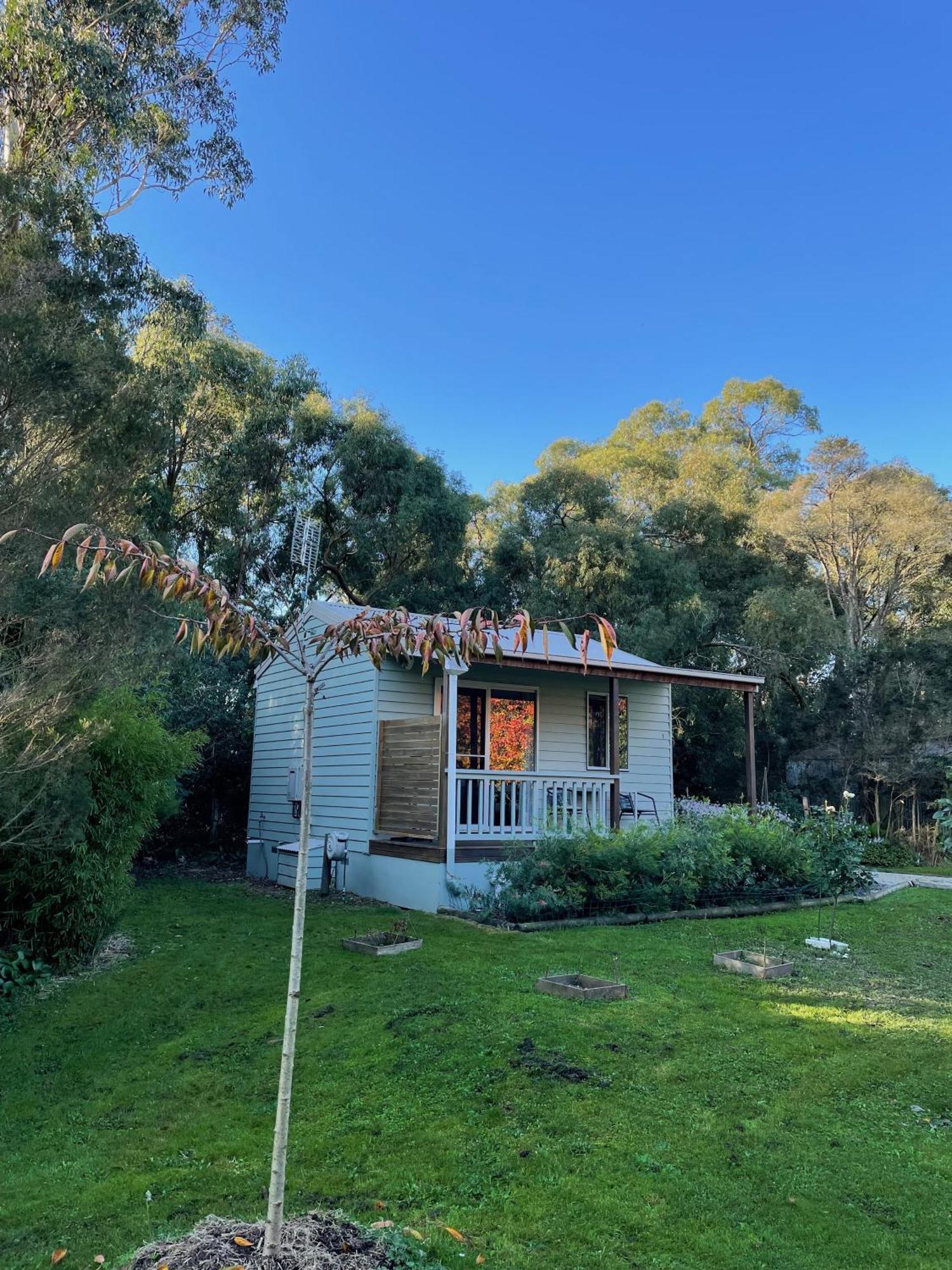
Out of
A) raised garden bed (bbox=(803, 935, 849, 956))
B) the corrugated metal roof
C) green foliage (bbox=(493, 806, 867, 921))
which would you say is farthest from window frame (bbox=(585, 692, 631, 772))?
raised garden bed (bbox=(803, 935, 849, 956))

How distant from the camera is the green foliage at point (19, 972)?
18.4 ft

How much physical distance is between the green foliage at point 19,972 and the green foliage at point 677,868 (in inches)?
163

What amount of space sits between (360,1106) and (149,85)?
45.6 ft

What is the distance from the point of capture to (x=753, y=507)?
24.4 metres

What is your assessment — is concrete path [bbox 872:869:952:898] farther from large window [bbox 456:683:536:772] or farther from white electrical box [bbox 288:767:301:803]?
white electrical box [bbox 288:767:301:803]

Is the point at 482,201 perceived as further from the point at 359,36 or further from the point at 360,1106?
the point at 360,1106

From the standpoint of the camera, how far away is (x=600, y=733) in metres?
13.5

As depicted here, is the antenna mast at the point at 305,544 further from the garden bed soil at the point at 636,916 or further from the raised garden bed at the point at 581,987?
the raised garden bed at the point at 581,987

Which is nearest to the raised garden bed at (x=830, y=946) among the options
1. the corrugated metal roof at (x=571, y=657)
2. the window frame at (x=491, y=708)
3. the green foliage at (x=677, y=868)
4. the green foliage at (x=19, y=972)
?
the green foliage at (x=677, y=868)

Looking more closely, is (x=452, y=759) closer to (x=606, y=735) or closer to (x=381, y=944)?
(x=381, y=944)

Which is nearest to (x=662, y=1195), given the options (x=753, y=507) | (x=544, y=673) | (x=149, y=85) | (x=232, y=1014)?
(x=232, y=1014)

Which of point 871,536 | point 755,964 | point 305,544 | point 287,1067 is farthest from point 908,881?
point 287,1067

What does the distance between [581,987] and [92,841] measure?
3.86 meters

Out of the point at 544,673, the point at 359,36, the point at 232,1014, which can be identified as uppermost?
the point at 359,36
